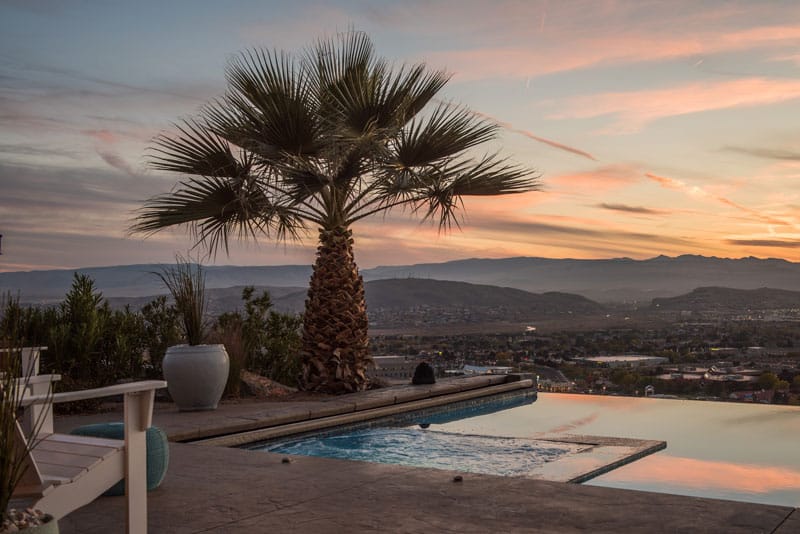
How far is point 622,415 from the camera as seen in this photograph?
9.77 metres

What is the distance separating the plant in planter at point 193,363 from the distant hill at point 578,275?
598 cm

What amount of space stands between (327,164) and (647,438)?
15.1 feet

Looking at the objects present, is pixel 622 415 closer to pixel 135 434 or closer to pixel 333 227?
pixel 333 227

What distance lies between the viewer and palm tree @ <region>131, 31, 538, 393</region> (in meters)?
9.37

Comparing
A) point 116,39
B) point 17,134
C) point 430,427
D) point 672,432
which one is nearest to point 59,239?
point 17,134

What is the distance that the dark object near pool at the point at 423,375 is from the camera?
1105 cm

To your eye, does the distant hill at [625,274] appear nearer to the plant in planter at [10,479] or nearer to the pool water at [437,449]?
the pool water at [437,449]

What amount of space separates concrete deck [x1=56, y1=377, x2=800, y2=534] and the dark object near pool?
5.49 metres

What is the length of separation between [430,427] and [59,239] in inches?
438

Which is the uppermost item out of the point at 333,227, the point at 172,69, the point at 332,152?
the point at 172,69

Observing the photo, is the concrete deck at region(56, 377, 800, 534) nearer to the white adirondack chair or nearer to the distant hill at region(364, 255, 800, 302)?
the white adirondack chair

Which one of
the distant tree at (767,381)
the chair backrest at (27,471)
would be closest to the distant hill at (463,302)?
the distant tree at (767,381)

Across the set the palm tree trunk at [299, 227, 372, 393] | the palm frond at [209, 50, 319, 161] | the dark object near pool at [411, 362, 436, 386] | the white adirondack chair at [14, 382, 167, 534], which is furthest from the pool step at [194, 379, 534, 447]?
the white adirondack chair at [14, 382, 167, 534]

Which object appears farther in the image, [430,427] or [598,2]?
[598,2]
